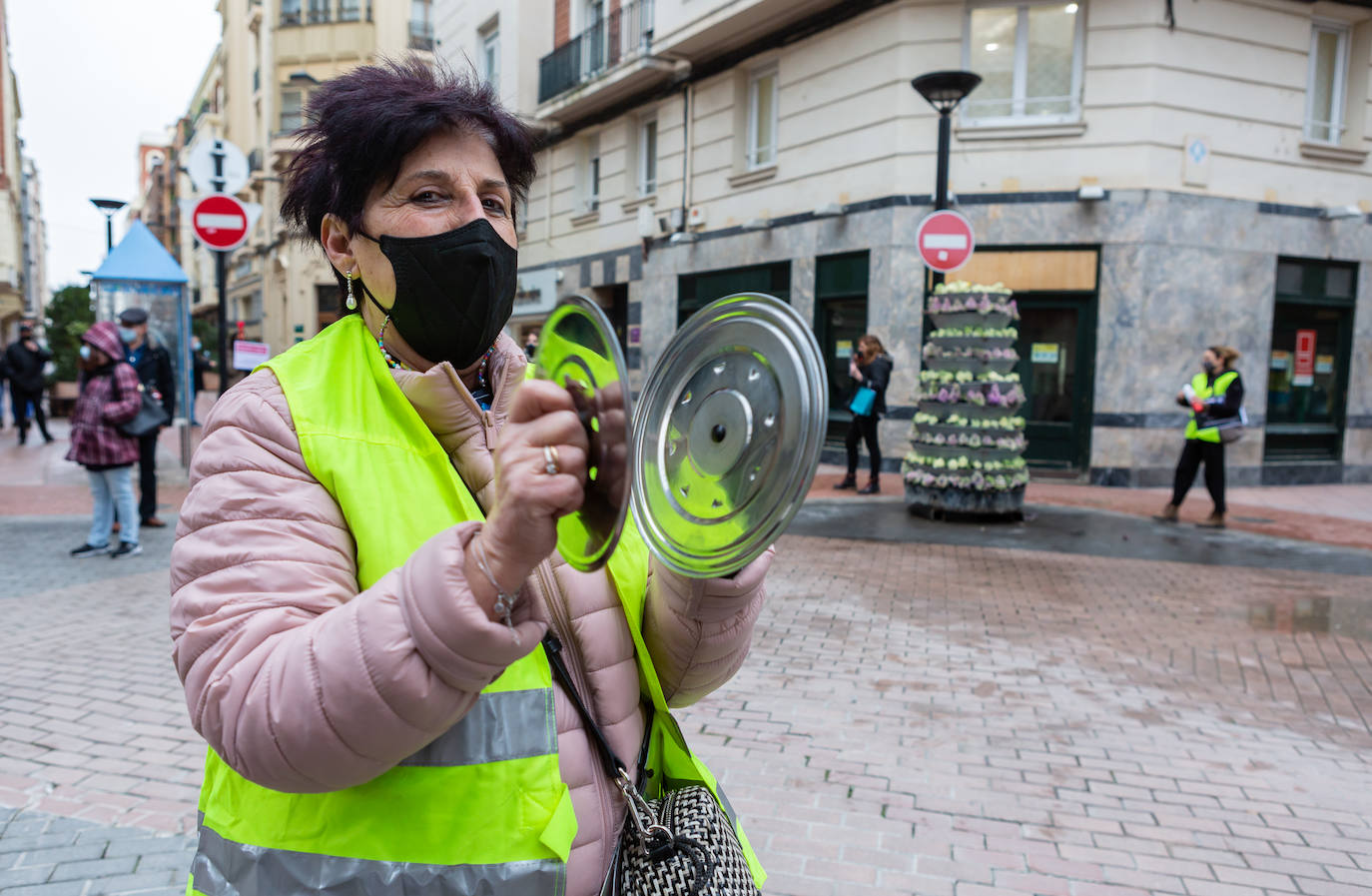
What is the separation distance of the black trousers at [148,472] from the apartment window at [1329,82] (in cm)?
1607

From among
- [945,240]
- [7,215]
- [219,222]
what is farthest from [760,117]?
[7,215]

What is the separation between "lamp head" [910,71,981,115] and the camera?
10320mm

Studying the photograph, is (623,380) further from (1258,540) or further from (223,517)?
(1258,540)

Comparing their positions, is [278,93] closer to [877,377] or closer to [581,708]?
[877,377]

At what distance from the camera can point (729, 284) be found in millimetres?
16906

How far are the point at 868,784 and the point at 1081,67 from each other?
12676 mm

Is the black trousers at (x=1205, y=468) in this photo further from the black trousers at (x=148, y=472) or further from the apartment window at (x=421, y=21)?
the apartment window at (x=421, y=21)

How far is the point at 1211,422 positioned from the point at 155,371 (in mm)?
10602

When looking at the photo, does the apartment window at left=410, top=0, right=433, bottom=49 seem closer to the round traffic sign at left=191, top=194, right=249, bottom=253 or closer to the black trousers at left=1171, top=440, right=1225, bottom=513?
the round traffic sign at left=191, top=194, right=249, bottom=253

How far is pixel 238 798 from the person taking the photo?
129cm

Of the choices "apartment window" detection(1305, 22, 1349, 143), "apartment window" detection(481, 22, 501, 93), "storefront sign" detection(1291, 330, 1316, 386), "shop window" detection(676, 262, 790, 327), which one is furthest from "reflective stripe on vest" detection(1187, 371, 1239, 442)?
"apartment window" detection(481, 22, 501, 93)

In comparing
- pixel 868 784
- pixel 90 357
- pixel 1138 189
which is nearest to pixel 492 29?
pixel 1138 189

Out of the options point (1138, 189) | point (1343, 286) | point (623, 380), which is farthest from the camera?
point (1343, 286)

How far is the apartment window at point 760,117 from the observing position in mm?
16625
